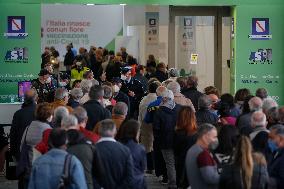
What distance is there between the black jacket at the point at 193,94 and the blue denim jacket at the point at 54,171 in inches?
230

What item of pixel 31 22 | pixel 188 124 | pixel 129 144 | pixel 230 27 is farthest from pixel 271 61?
pixel 129 144

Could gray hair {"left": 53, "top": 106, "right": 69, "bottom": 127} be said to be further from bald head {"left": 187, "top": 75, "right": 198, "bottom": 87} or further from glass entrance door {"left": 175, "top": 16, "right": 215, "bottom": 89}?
glass entrance door {"left": 175, "top": 16, "right": 215, "bottom": 89}

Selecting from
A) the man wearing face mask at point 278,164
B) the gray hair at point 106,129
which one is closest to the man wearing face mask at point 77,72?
the gray hair at point 106,129

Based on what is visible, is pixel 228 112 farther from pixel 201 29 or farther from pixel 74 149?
pixel 201 29

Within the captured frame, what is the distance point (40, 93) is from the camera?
48.3 feet

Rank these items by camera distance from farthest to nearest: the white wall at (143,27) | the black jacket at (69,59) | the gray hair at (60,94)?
the black jacket at (69,59) → the white wall at (143,27) → the gray hair at (60,94)

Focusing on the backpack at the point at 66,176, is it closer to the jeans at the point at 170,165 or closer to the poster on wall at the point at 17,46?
the jeans at the point at 170,165

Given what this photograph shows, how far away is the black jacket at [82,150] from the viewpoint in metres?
8.56

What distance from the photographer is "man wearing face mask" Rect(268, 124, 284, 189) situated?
8.39m

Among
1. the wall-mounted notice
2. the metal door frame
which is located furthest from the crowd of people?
the metal door frame

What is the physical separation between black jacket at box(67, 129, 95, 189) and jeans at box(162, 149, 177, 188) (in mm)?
3849

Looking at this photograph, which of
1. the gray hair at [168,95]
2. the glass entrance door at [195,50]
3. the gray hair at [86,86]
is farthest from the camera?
the glass entrance door at [195,50]

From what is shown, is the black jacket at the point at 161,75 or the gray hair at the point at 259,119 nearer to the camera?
the gray hair at the point at 259,119

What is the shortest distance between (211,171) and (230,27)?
11.2m
